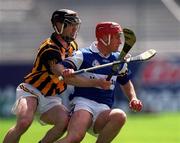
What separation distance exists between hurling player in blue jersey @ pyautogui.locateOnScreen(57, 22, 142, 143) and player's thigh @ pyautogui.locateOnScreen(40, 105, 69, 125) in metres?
0.13

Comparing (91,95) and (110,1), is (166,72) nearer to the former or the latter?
(110,1)

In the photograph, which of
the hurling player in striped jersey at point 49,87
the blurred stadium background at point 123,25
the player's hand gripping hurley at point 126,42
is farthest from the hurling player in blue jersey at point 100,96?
the blurred stadium background at point 123,25

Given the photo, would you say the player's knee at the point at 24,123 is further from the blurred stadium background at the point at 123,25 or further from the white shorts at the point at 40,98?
the blurred stadium background at the point at 123,25

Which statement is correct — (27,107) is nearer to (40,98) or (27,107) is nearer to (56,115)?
(40,98)

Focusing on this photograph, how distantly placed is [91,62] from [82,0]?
56.6 feet

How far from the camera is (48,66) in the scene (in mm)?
10031

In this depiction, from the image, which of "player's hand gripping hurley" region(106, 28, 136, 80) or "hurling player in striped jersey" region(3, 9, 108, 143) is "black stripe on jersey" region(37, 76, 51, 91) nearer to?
"hurling player in striped jersey" region(3, 9, 108, 143)

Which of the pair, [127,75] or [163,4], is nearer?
[127,75]

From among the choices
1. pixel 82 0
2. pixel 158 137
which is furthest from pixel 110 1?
pixel 158 137

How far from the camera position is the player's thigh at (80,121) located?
9461mm

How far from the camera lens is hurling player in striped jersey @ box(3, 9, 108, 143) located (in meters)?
9.96

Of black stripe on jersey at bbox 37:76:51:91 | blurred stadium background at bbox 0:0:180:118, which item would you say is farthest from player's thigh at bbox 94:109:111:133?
blurred stadium background at bbox 0:0:180:118

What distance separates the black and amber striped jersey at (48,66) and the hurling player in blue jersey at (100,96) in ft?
0.87

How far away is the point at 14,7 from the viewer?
24.2 meters
